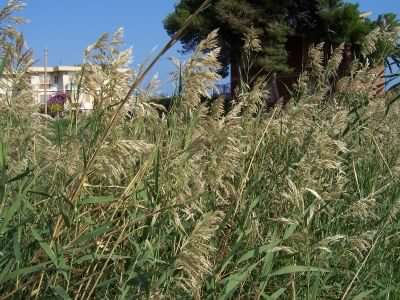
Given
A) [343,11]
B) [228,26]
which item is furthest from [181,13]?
[343,11]

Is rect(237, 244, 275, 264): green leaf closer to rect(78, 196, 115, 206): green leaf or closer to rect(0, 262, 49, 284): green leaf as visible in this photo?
rect(78, 196, 115, 206): green leaf

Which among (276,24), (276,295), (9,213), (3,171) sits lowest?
(276,295)

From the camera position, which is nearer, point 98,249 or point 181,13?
point 98,249

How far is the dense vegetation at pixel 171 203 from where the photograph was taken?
1.71 m

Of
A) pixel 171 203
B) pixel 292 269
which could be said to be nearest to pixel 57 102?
pixel 171 203

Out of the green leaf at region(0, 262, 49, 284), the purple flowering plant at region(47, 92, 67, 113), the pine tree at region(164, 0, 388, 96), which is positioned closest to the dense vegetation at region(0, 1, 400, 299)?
the green leaf at region(0, 262, 49, 284)

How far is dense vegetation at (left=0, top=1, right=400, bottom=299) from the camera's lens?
5.62 feet

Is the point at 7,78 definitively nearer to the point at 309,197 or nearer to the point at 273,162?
the point at 273,162

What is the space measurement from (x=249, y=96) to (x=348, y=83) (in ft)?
2.53

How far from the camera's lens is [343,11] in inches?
1091

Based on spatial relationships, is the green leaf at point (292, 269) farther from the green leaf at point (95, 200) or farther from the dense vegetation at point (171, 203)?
the green leaf at point (95, 200)

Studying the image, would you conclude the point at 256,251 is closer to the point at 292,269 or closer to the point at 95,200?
the point at 292,269

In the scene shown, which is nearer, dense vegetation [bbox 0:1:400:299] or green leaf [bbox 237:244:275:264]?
dense vegetation [bbox 0:1:400:299]

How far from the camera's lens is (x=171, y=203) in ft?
6.20
